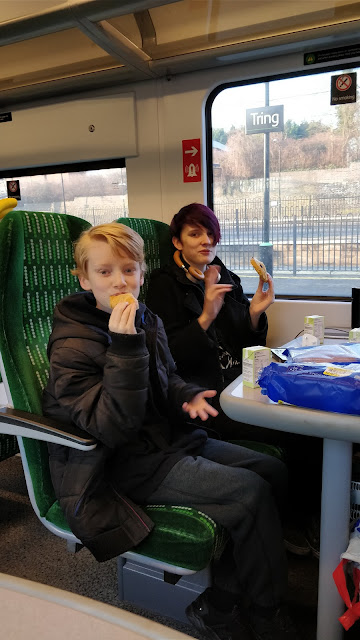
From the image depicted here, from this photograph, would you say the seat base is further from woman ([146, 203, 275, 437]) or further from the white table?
woman ([146, 203, 275, 437])

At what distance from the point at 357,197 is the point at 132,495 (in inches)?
85.8

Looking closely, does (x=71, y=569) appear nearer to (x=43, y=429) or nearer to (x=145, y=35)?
(x=43, y=429)

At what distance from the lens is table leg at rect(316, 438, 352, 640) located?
49.5 inches

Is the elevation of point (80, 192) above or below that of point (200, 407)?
above

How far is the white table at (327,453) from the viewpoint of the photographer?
1.06m

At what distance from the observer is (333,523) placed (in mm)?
1295

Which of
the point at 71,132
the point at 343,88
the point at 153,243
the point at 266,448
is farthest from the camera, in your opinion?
the point at 71,132

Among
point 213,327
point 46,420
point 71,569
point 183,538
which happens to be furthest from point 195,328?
point 71,569

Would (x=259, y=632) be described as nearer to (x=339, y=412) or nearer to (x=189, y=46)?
(x=339, y=412)

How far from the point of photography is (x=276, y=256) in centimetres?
304

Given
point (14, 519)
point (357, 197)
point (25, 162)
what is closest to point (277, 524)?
point (14, 519)

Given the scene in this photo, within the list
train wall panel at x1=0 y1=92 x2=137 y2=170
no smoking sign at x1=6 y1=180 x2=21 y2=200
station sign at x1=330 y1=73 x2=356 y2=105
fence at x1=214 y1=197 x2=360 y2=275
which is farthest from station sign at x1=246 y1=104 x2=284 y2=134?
no smoking sign at x1=6 y1=180 x2=21 y2=200

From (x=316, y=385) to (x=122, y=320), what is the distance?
1.69 feet

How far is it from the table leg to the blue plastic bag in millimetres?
209
